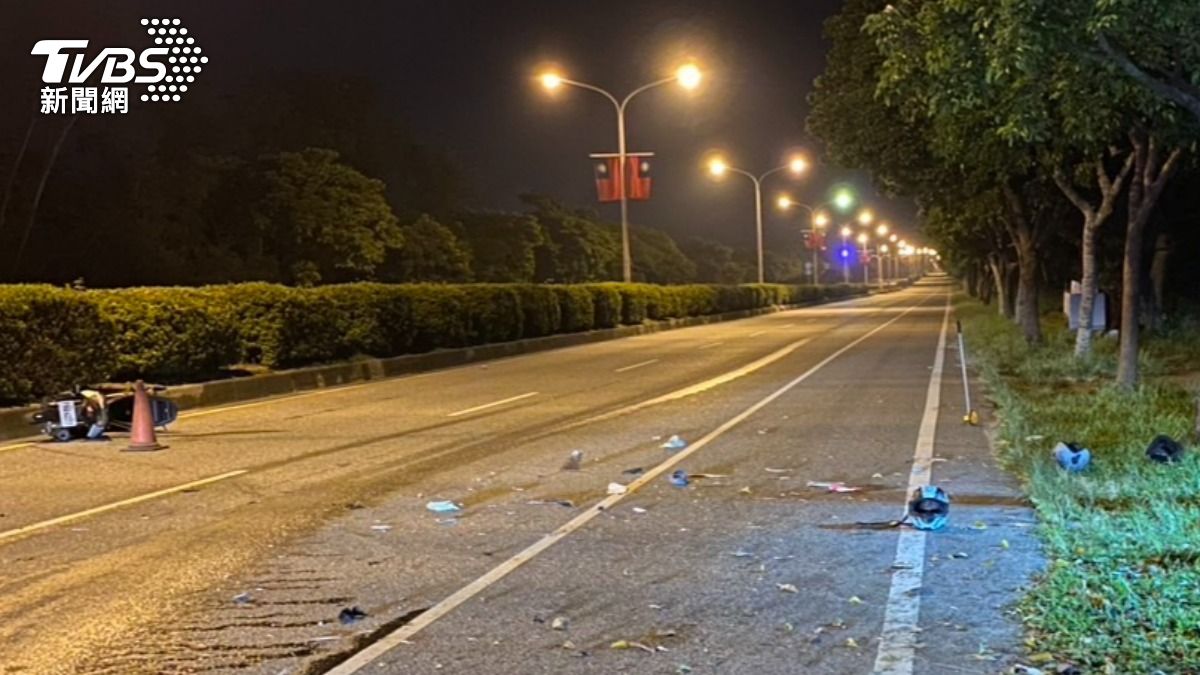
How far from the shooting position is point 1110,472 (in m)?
9.42

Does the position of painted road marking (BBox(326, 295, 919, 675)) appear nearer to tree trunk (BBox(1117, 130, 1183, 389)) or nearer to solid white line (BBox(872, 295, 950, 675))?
solid white line (BBox(872, 295, 950, 675))

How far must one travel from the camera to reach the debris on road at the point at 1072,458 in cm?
967

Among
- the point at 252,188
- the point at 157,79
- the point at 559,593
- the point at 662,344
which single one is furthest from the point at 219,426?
the point at 252,188

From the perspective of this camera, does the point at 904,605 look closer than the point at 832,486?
Yes

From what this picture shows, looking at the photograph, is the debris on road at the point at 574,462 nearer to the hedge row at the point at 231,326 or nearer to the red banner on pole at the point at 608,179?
the hedge row at the point at 231,326

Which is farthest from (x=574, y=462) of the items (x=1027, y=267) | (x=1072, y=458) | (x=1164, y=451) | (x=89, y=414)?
(x=1027, y=267)

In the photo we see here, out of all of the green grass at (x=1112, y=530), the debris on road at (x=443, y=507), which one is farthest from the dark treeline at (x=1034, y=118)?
the debris on road at (x=443, y=507)

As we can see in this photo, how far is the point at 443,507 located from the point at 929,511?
11.5 feet

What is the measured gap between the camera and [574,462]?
437 inches

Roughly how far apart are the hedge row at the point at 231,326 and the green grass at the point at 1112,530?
1211 cm

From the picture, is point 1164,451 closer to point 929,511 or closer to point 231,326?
point 929,511

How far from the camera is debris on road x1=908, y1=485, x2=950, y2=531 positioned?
8.03 metres

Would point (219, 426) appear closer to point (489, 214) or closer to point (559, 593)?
point (559, 593)

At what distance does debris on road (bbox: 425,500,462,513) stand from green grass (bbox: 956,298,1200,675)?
13.5ft
